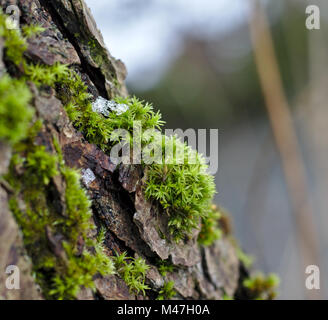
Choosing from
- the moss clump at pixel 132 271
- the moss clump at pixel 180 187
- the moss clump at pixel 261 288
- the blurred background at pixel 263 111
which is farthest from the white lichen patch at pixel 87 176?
the blurred background at pixel 263 111

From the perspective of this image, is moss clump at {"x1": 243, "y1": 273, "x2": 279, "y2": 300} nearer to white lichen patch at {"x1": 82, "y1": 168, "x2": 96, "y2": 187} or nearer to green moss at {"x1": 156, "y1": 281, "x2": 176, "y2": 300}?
green moss at {"x1": 156, "y1": 281, "x2": 176, "y2": 300}

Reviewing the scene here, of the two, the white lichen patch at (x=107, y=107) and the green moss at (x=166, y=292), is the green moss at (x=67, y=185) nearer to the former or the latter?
the white lichen patch at (x=107, y=107)

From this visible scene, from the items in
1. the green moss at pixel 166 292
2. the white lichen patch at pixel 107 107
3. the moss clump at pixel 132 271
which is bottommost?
the green moss at pixel 166 292

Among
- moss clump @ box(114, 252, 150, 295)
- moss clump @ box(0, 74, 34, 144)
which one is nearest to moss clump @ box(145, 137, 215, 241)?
moss clump @ box(114, 252, 150, 295)

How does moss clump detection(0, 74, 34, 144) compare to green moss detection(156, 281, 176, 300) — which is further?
green moss detection(156, 281, 176, 300)

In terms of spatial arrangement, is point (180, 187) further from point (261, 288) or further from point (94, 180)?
point (261, 288)
